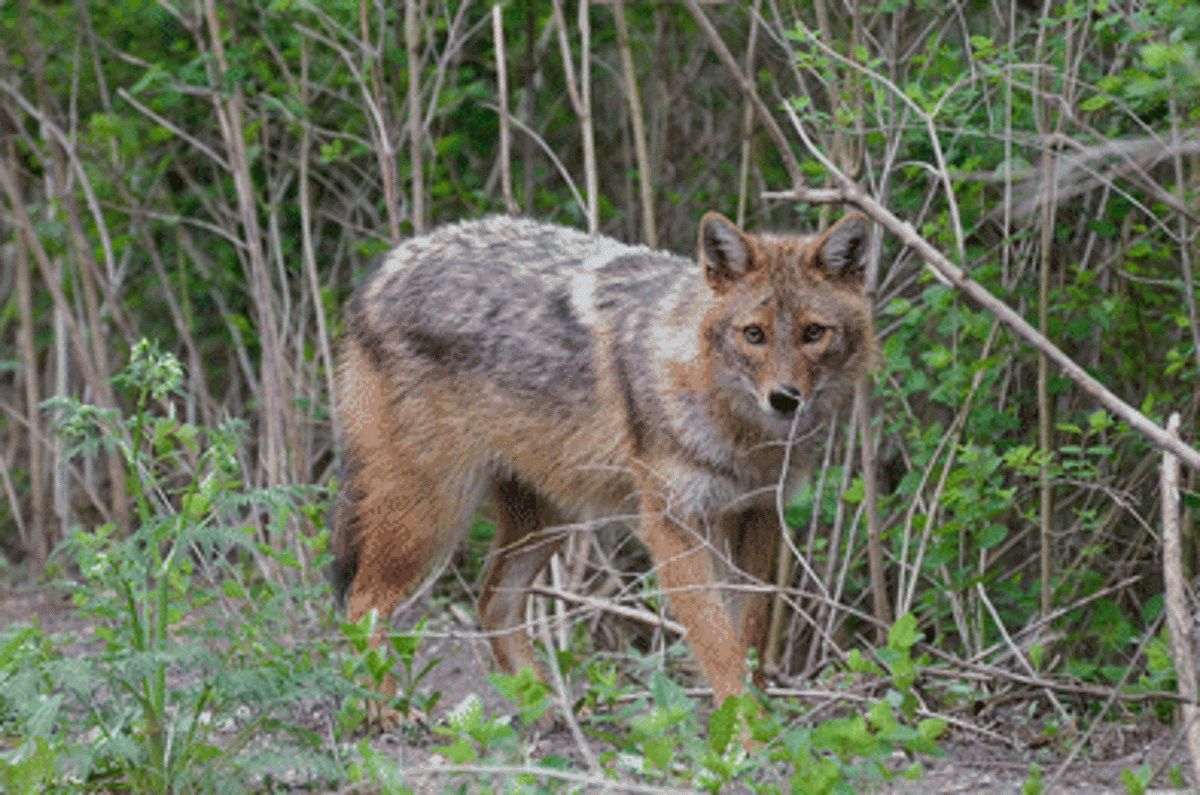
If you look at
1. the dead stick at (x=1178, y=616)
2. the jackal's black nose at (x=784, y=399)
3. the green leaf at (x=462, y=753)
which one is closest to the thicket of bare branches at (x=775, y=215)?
the dead stick at (x=1178, y=616)

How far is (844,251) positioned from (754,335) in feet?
1.34

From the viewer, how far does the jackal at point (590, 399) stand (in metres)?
5.07

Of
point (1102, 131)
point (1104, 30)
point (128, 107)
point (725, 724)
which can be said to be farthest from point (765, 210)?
point (725, 724)

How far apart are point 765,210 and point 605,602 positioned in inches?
137

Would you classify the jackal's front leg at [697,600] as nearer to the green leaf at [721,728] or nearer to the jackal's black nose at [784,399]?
the jackal's black nose at [784,399]

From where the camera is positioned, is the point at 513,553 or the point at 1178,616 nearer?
the point at 1178,616

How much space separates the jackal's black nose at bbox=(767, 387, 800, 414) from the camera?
15.8ft

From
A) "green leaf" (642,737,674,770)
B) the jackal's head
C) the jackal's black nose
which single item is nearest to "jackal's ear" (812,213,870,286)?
the jackal's head

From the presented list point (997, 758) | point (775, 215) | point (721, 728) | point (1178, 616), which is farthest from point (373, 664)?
point (775, 215)

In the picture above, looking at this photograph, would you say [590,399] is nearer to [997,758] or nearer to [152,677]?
[997,758]

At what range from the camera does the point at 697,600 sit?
16.9 ft

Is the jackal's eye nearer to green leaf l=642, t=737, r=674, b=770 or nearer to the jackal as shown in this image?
the jackal

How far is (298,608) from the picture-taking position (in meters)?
4.67

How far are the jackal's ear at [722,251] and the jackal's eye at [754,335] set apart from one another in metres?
0.21
